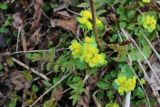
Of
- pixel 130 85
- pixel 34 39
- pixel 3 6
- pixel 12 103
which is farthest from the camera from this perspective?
pixel 3 6

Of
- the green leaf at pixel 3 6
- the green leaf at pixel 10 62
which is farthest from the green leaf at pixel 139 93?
the green leaf at pixel 3 6

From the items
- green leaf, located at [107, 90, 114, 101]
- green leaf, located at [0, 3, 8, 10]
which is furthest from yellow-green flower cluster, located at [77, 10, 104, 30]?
green leaf, located at [0, 3, 8, 10]

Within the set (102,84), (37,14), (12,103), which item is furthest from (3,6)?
(102,84)

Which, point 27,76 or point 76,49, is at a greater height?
point 76,49

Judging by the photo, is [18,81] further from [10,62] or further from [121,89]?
[121,89]

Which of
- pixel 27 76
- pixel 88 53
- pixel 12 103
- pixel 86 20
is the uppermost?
pixel 86 20

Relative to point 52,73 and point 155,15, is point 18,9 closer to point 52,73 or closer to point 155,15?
point 52,73
